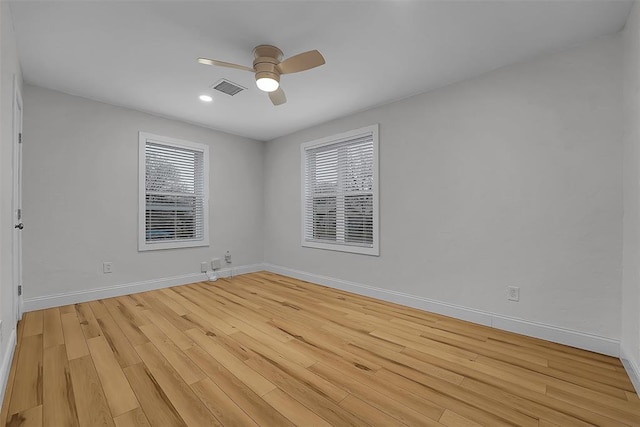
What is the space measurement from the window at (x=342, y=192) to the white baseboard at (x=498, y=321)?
1.74 ft

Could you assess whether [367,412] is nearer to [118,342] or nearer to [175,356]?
[175,356]

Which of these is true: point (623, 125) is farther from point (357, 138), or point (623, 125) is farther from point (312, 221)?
point (312, 221)

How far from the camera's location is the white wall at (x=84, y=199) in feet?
10.5

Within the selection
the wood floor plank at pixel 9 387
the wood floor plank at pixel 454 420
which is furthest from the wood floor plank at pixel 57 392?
the wood floor plank at pixel 454 420

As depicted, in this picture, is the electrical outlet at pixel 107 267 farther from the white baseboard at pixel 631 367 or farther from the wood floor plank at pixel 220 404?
the white baseboard at pixel 631 367

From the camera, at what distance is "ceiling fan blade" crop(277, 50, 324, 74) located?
2088 mm

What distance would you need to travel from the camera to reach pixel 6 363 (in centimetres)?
185

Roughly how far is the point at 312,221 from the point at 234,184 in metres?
1.60

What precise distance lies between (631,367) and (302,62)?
3194 mm

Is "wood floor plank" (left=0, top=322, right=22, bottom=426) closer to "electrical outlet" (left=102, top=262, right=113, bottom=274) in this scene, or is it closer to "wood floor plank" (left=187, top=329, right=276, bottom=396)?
"wood floor plank" (left=187, top=329, right=276, bottom=396)

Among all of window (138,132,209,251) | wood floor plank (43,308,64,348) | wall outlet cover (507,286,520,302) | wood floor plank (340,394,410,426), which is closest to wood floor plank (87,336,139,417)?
wood floor plank (43,308,64,348)

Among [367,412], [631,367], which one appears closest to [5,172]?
[367,412]

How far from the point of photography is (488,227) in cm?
280

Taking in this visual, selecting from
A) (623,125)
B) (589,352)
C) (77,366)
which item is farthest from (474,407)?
(77,366)
